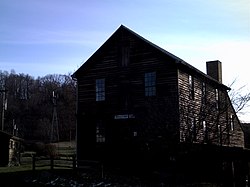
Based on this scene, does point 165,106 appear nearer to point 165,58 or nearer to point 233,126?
point 165,58

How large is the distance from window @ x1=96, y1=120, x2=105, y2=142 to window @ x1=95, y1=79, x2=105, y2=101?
73.4 inches

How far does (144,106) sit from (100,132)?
14.0 ft

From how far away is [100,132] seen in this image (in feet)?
97.7

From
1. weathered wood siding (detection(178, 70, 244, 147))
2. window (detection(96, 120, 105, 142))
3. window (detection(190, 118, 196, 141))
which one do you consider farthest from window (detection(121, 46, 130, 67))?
window (detection(190, 118, 196, 141))

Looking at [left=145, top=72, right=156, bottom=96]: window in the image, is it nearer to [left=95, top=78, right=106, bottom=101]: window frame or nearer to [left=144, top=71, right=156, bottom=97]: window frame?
[left=144, top=71, right=156, bottom=97]: window frame

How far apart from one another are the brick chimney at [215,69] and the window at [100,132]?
1421cm

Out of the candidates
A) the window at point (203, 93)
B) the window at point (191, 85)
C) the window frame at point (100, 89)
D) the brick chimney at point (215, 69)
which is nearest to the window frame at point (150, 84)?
the window at point (191, 85)

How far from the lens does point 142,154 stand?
25844 millimetres

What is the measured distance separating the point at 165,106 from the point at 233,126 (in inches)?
612

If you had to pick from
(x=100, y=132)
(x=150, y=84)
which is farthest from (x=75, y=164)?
(x=150, y=84)

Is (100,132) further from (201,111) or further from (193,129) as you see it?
(201,111)

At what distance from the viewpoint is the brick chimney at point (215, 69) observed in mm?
38631

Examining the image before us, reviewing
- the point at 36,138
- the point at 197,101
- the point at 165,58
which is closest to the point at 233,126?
the point at 197,101

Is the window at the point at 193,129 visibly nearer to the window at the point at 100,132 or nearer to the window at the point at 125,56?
the window at the point at 125,56
